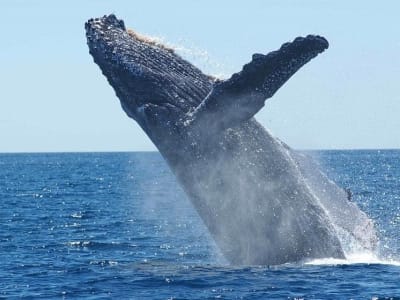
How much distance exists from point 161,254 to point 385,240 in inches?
242

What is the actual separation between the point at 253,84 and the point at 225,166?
1.90m

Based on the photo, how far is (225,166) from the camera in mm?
14367

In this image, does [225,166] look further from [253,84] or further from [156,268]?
[156,268]

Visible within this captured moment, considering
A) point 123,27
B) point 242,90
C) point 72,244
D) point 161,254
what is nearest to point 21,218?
point 72,244

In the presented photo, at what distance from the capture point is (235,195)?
1437 centimetres

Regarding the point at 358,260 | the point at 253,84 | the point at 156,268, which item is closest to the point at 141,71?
the point at 253,84

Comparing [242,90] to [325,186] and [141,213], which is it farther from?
[141,213]

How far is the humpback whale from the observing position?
14.3m

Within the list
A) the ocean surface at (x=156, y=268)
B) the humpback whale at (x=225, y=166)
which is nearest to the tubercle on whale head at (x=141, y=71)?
the humpback whale at (x=225, y=166)

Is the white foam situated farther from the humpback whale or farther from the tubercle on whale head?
the tubercle on whale head

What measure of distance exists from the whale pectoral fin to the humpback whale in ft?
1.52

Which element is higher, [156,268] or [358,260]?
[156,268]

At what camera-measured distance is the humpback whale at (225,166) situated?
47.0 ft

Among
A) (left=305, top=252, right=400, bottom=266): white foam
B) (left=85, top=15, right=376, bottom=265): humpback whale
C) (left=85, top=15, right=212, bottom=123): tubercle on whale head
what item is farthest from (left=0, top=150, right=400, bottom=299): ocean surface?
(left=85, top=15, right=212, bottom=123): tubercle on whale head
